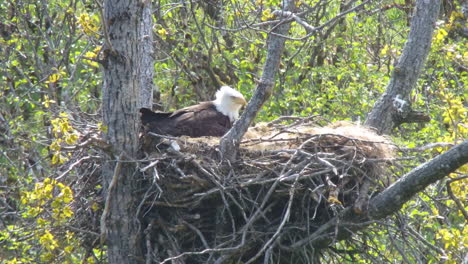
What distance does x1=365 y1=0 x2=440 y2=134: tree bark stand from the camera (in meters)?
7.20

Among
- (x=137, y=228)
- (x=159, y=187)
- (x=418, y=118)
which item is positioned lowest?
(x=137, y=228)

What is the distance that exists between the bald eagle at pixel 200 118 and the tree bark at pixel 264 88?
2.59ft

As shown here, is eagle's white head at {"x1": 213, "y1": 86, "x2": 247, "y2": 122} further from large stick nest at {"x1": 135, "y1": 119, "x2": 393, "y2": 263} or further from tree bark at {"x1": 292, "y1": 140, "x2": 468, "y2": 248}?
tree bark at {"x1": 292, "y1": 140, "x2": 468, "y2": 248}

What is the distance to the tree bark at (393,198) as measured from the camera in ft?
18.2

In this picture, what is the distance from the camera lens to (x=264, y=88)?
21.4 ft

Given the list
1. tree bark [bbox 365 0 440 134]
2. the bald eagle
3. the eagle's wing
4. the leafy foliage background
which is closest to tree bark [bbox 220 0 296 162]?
the bald eagle

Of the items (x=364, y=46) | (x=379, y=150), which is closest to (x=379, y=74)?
(x=364, y=46)

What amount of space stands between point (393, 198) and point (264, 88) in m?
1.36

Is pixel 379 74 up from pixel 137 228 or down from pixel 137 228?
up

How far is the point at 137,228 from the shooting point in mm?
6676

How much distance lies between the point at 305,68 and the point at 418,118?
14.2ft

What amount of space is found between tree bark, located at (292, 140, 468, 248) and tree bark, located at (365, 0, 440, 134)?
127 centimetres

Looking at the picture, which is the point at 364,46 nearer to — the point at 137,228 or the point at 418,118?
the point at 418,118

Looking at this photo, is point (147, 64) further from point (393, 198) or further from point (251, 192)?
point (393, 198)
